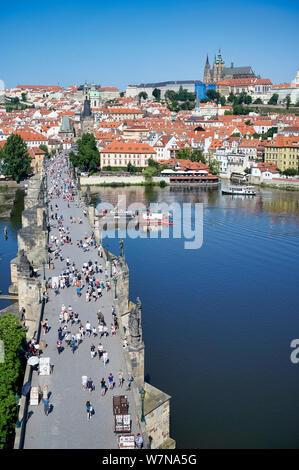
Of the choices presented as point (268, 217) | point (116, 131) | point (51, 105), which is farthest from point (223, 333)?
point (51, 105)

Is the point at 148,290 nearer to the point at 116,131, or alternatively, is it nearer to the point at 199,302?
the point at 199,302

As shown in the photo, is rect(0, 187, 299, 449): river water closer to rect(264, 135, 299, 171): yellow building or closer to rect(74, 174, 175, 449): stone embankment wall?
rect(74, 174, 175, 449): stone embankment wall

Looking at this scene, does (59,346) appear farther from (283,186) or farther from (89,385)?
(283,186)

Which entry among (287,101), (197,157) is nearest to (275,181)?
(197,157)

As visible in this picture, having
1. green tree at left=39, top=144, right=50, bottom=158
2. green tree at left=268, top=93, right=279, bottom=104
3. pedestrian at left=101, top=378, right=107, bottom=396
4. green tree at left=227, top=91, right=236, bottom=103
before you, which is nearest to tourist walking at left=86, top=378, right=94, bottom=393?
pedestrian at left=101, top=378, right=107, bottom=396

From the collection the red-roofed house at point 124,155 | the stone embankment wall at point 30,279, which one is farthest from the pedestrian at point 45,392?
the red-roofed house at point 124,155

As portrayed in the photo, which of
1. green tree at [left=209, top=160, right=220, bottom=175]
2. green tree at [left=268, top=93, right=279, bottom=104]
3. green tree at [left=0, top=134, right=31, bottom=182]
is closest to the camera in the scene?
green tree at [left=0, top=134, right=31, bottom=182]
